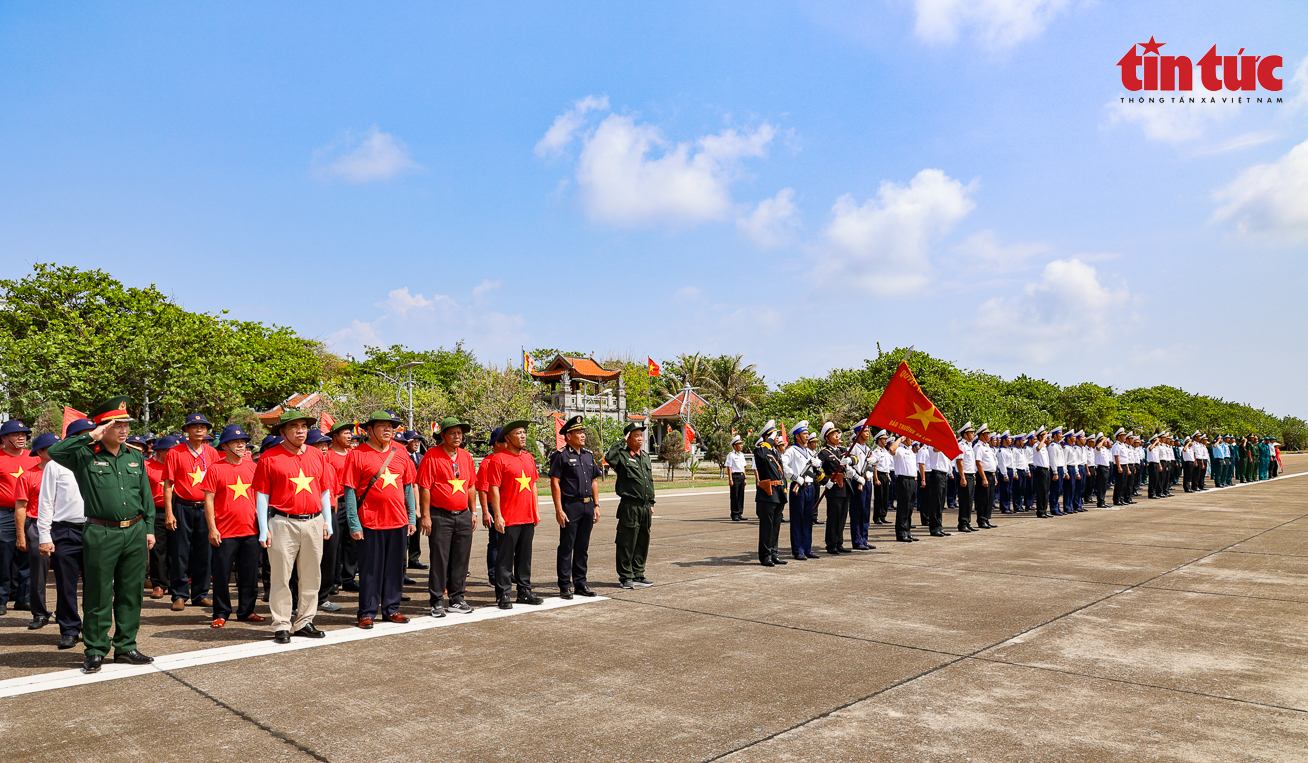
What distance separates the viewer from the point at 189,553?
27.5 ft

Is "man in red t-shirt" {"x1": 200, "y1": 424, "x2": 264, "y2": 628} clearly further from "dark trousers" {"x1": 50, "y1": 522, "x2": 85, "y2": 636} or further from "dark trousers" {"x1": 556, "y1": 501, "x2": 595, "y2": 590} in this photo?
"dark trousers" {"x1": 556, "y1": 501, "x2": 595, "y2": 590}

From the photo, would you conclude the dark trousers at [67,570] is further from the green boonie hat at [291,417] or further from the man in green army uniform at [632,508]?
the man in green army uniform at [632,508]

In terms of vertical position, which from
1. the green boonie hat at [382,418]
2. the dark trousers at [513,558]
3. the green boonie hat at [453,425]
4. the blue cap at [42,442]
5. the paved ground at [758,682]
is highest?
the green boonie hat at [382,418]

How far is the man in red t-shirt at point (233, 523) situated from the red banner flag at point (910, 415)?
8328mm

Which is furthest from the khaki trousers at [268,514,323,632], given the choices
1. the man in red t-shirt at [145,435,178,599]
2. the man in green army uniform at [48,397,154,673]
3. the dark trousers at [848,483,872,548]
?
the dark trousers at [848,483,872,548]

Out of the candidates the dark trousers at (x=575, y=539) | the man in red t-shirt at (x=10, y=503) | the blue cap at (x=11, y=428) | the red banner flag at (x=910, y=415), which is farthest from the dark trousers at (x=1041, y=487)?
the blue cap at (x=11, y=428)

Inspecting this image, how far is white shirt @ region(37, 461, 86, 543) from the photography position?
227 inches

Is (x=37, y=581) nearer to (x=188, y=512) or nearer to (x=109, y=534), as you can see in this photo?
(x=188, y=512)

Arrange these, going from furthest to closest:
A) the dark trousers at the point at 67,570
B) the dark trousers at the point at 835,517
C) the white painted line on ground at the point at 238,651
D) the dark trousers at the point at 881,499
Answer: the dark trousers at the point at 881,499, the dark trousers at the point at 835,517, the dark trousers at the point at 67,570, the white painted line on ground at the point at 238,651

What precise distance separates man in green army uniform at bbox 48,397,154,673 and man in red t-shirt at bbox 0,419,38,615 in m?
2.53

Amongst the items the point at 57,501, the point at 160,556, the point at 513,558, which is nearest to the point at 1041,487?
the point at 513,558

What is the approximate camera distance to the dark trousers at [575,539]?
8.34 m

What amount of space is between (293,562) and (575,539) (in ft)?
9.36

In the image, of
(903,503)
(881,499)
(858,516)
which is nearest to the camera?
(858,516)
